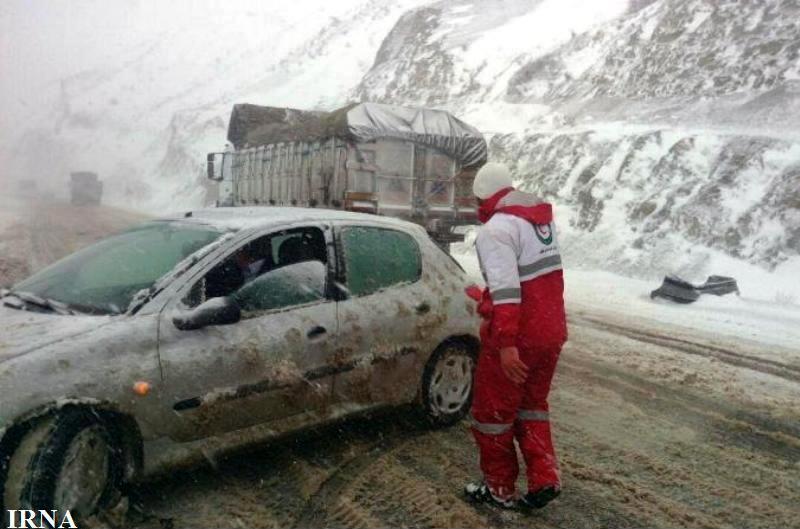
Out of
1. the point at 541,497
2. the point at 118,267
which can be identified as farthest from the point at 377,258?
the point at 541,497

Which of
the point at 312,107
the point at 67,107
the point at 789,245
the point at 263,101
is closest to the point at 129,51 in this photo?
the point at 67,107

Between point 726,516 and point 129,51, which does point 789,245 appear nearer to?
point 726,516

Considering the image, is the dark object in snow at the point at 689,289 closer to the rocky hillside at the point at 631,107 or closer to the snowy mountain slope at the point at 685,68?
the rocky hillside at the point at 631,107

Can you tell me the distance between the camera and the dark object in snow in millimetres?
10430

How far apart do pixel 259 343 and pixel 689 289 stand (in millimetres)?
8756

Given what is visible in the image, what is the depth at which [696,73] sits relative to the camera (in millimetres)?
17625

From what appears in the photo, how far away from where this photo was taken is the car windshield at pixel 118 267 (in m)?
3.45

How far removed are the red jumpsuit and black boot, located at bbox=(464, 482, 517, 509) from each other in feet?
0.11

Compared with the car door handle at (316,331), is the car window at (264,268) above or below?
above

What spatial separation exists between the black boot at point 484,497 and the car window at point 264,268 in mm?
1397

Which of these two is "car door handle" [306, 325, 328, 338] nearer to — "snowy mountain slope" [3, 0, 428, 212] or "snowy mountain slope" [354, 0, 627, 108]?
"snowy mountain slope" [354, 0, 627, 108]

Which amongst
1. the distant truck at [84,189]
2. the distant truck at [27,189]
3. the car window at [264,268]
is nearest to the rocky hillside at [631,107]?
the distant truck at [84,189]

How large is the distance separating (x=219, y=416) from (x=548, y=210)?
2000 millimetres

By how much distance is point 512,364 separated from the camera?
3143 mm
